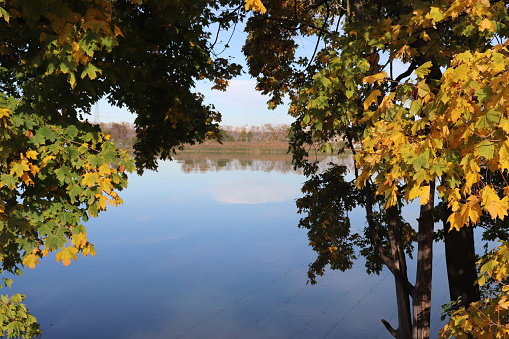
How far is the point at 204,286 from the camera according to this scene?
31281mm

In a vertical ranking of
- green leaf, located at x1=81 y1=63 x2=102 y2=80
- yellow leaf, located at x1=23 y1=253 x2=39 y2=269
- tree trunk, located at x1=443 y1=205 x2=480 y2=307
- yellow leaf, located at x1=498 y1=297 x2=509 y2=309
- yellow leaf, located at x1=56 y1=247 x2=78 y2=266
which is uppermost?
green leaf, located at x1=81 y1=63 x2=102 y2=80

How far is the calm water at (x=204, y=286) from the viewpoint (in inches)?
1010

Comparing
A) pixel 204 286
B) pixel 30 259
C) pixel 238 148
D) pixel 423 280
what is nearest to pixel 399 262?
pixel 423 280

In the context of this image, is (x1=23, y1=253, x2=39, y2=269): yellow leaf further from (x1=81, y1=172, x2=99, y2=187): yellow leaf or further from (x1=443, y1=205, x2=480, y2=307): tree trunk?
(x1=443, y1=205, x2=480, y2=307): tree trunk

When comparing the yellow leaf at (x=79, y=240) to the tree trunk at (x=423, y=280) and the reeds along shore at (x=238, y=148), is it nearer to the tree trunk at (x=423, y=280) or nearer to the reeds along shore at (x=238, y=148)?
the tree trunk at (x=423, y=280)

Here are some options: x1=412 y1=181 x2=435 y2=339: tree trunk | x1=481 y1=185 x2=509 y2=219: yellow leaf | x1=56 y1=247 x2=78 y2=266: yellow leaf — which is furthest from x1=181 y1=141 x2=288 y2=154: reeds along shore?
x1=481 y1=185 x2=509 y2=219: yellow leaf

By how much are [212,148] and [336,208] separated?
13005cm

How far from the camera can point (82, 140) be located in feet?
21.4

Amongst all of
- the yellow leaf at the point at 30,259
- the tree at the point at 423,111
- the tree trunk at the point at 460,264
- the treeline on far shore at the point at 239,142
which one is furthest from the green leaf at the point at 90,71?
the treeline on far shore at the point at 239,142

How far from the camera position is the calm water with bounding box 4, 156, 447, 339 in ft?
84.2

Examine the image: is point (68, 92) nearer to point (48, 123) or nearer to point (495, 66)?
point (48, 123)

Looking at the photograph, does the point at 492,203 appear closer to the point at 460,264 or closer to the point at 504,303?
the point at 504,303

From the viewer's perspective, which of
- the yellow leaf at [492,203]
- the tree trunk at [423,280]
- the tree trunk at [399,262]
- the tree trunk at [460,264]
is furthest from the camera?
the tree trunk at [399,262]

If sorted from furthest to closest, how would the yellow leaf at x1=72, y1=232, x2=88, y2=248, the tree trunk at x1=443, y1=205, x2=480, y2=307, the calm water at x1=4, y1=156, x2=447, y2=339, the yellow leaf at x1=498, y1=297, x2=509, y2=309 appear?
the calm water at x1=4, y1=156, x2=447, y2=339 < the tree trunk at x1=443, y1=205, x2=480, y2=307 < the yellow leaf at x1=72, y1=232, x2=88, y2=248 < the yellow leaf at x1=498, y1=297, x2=509, y2=309
